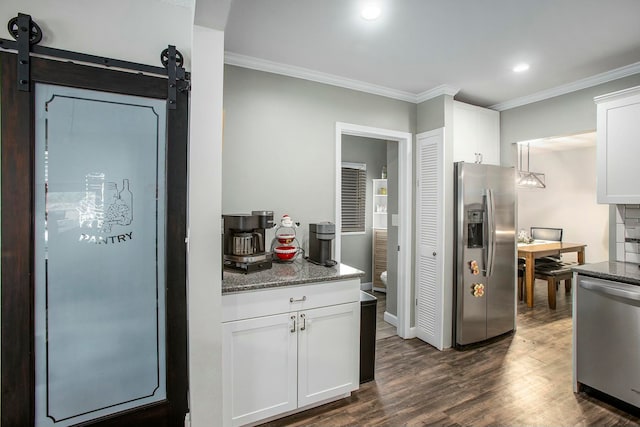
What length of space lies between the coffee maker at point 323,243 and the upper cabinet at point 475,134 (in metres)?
1.68

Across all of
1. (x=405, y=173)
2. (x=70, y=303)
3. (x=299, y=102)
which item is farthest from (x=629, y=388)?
(x=70, y=303)

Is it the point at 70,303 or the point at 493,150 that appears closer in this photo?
the point at 70,303

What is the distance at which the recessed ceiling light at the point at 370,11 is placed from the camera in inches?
73.6

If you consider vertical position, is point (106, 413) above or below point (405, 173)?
below

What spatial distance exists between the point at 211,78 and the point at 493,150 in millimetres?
3294

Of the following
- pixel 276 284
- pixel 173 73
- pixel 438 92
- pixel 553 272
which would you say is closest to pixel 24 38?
pixel 173 73

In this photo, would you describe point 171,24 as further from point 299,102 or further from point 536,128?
point 536,128

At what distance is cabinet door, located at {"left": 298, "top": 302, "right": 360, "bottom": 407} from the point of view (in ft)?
6.77

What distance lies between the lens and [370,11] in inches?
75.5

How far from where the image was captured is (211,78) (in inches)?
60.6

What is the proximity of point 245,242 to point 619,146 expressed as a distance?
2.99 meters

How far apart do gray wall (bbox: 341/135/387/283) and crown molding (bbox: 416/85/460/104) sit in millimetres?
1674

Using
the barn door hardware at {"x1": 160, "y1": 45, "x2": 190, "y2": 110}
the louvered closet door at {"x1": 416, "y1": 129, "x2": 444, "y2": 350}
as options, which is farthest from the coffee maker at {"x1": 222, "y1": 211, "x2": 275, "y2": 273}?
the louvered closet door at {"x1": 416, "y1": 129, "x2": 444, "y2": 350}

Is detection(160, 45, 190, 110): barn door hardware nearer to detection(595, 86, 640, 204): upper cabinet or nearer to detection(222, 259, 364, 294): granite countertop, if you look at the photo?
detection(222, 259, 364, 294): granite countertop
